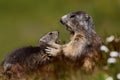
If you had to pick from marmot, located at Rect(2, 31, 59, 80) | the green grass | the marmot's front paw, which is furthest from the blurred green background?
the marmot's front paw

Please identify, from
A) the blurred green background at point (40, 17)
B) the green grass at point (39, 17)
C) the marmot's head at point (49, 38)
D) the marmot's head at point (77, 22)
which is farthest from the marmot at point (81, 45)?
the blurred green background at point (40, 17)

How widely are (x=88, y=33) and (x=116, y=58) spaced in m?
0.87

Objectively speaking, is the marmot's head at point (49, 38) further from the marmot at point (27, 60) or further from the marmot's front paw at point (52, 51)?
the marmot's front paw at point (52, 51)

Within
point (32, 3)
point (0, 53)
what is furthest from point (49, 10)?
point (0, 53)

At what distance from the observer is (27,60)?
11836 mm

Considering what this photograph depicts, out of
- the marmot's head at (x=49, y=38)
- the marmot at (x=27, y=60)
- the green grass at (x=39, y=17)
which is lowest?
the marmot at (x=27, y=60)

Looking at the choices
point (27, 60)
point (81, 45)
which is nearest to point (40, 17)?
point (27, 60)

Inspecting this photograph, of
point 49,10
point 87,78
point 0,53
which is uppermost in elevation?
point 49,10

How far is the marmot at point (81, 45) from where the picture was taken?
1145 centimetres

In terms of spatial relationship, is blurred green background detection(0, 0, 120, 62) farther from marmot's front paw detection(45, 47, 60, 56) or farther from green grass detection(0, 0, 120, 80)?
marmot's front paw detection(45, 47, 60, 56)

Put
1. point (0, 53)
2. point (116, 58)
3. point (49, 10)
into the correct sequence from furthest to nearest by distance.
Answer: point (49, 10) < point (0, 53) < point (116, 58)

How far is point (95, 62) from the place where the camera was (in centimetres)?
1143

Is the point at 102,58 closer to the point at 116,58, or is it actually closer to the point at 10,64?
the point at 116,58

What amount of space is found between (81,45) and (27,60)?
2.68 ft
